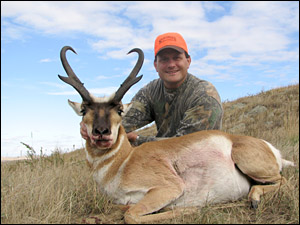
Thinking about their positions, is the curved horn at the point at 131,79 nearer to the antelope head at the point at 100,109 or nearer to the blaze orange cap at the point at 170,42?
the antelope head at the point at 100,109

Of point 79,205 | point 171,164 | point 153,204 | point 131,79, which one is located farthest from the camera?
point 131,79

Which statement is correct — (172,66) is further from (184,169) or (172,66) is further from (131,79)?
(184,169)

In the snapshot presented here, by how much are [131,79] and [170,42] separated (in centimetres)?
212

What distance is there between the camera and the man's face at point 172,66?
643 centimetres

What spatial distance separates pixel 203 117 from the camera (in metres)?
5.76

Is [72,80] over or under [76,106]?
over

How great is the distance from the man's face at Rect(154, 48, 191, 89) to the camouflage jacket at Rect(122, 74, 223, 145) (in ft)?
0.81

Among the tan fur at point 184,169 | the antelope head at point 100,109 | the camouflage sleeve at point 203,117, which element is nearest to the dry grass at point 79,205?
the tan fur at point 184,169

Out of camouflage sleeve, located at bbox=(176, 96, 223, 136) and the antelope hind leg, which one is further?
camouflage sleeve, located at bbox=(176, 96, 223, 136)

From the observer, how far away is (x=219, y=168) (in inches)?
168

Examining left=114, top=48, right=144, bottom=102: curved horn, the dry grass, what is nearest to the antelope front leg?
the dry grass

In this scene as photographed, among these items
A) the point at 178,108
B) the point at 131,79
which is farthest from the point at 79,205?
the point at 178,108

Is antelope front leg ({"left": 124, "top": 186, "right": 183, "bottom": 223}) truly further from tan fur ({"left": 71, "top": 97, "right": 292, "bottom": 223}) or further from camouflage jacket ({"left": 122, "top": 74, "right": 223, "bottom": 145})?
camouflage jacket ({"left": 122, "top": 74, "right": 223, "bottom": 145})

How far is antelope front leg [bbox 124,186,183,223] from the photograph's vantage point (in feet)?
11.3
